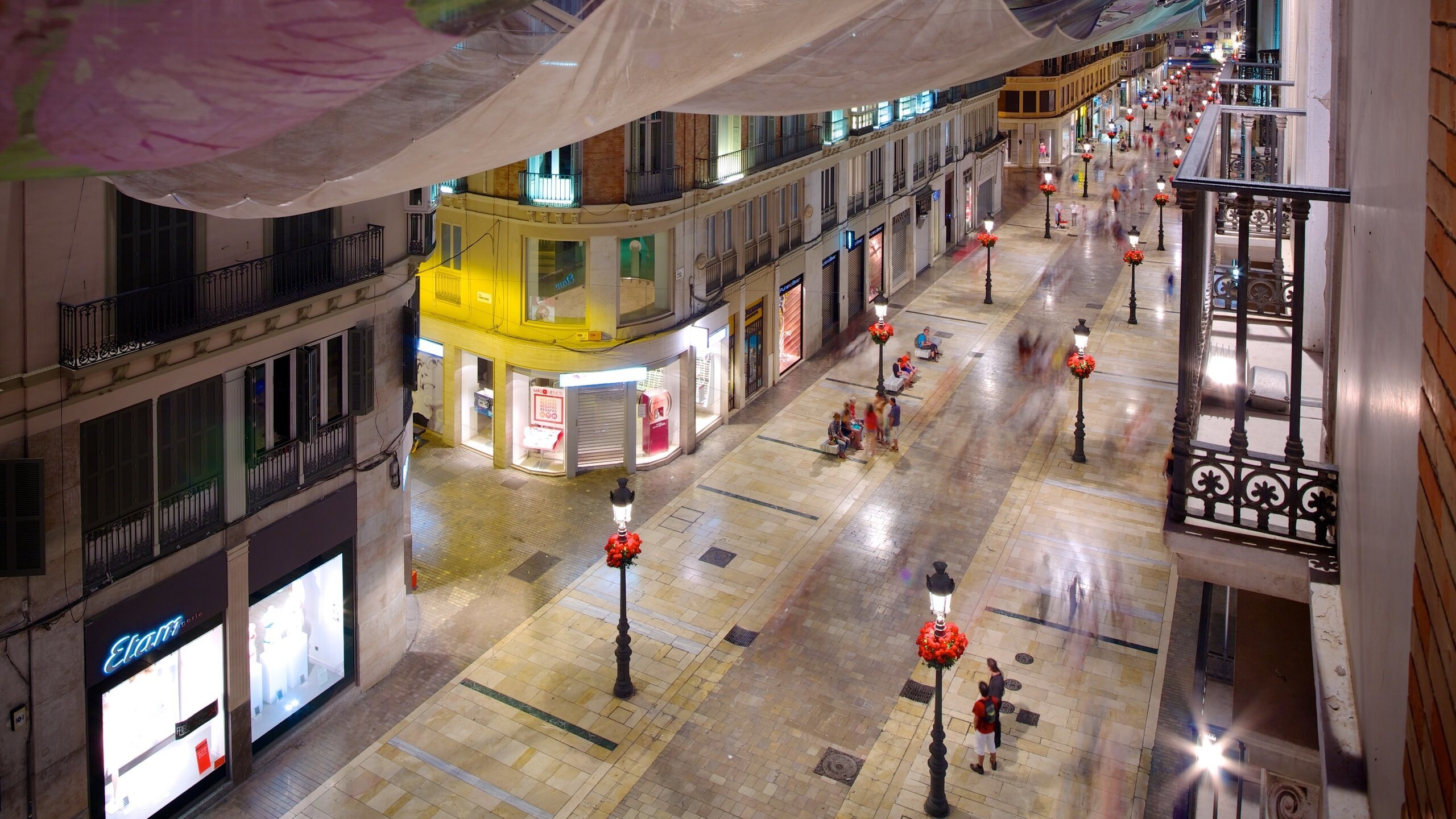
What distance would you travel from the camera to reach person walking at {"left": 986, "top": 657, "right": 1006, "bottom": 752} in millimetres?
15595

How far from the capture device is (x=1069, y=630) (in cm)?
1936

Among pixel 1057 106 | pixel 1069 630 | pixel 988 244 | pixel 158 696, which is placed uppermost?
pixel 1057 106

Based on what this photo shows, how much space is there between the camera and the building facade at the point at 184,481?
38.9 feet

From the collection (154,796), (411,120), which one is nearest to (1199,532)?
(411,120)

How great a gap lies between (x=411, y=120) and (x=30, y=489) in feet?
30.4

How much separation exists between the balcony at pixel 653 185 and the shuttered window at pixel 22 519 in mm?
14860

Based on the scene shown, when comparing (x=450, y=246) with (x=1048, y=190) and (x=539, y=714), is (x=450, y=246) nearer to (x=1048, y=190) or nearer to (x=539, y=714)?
(x=539, y=714)

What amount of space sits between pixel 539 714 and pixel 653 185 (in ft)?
41.3

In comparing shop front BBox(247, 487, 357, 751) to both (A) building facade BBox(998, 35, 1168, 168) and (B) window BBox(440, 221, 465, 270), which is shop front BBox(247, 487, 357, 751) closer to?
(B) window BBox(440, 221, 465, 270)

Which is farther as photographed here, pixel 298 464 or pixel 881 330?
pixel 881 330

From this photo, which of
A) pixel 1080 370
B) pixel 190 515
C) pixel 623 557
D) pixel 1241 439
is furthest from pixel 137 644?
Result: pixel 1080 370

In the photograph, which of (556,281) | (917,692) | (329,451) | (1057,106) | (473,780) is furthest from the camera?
(1057,106)

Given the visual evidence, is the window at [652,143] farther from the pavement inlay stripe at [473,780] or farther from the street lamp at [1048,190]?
the street lamp at [1048,190]

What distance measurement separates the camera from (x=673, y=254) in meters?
25.9
